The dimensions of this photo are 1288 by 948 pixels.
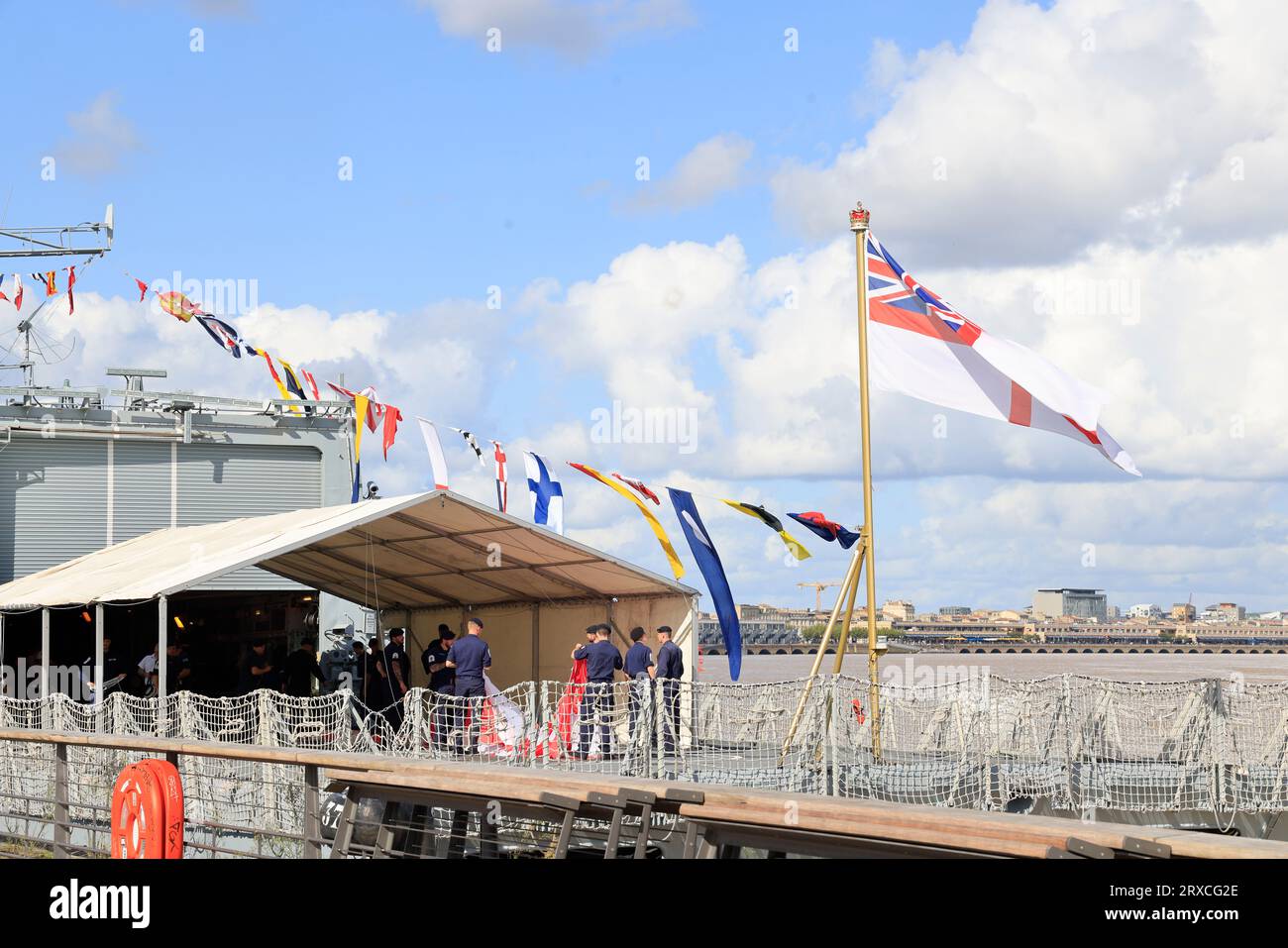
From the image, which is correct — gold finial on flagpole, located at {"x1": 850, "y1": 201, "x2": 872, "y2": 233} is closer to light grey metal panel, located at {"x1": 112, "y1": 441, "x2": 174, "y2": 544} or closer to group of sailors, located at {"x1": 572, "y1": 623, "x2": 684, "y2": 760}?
group of sailors, located at {"x1": 572, "y1": 623, "x2": 684, "y2": 760}

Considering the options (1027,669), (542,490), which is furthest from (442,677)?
(1027,669)

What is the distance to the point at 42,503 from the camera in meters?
26.0

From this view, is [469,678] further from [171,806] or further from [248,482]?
[248,482]

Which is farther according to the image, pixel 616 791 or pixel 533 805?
pixel 533 805

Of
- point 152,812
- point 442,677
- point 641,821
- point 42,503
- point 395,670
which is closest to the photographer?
point 641,821

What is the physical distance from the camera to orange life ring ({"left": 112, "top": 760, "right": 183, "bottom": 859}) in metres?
8.13

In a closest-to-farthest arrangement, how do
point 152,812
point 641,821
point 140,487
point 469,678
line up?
point 641,821
point 152,812
point 469,678
point 140,487

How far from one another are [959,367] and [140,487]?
53.4 ft

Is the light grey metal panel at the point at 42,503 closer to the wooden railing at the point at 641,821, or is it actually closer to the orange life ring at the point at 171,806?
the wooden railing at the point at 641,821

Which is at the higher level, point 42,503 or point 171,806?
point 42,503
